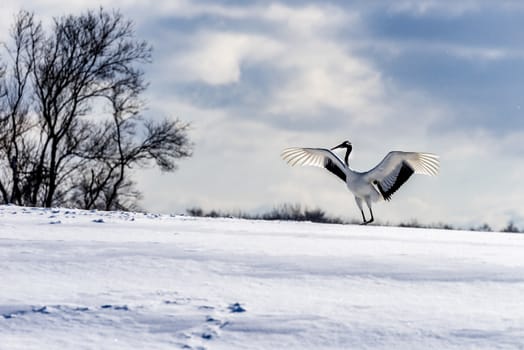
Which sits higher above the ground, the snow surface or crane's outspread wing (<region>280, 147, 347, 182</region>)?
crane's outspread wing (<region>280, 147, 347, 182</region>)

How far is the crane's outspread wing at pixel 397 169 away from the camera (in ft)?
39.1

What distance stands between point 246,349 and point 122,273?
5.43 feet

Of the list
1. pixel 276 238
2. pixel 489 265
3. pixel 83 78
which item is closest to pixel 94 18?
pixel 83 78

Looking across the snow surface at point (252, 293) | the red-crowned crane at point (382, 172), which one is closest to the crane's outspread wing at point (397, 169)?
the red-crowned crane at point (382, 172)

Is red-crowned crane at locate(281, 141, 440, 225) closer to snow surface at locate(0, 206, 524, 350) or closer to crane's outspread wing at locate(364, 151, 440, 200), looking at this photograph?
crane's outspread wing at locate(364, 151, 440, 200)

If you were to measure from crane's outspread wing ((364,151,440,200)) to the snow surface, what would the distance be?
489 cm

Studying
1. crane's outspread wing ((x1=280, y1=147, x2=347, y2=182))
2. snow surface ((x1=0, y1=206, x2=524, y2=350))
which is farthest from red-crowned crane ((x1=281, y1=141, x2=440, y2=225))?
snow surface ((x1=0, y1=206, x2=524, y2=350))

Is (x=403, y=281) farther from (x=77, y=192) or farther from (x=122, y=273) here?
(x=77, y=192)

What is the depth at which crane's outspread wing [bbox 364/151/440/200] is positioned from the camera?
469 inches

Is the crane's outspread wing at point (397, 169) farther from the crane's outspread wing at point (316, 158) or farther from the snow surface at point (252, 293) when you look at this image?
the snow surface at point (252, 293)

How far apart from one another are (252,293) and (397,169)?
8.00 m

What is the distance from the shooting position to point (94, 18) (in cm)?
2762

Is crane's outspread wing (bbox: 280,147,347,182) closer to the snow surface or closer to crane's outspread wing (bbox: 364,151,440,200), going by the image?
crane's outspread wing (bbox: 364,151,440,200)

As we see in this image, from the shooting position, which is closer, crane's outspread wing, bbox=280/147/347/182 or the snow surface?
the snow surface
